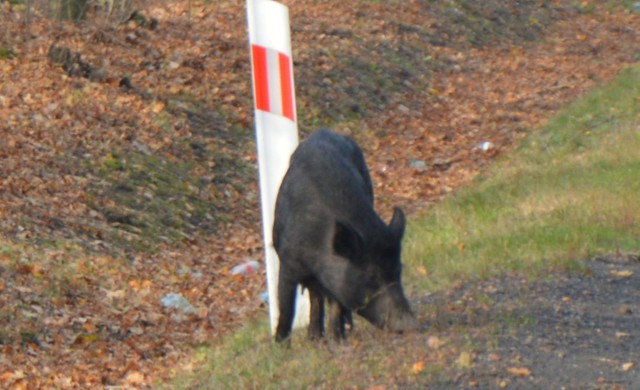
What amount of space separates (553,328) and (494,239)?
284cm

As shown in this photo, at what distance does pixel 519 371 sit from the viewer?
5598 mm

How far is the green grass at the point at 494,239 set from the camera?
5.99 meters

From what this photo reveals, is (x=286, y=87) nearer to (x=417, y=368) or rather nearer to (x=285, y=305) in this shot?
(x=285, y=305)

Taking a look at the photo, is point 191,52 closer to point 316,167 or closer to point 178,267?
point 178,267

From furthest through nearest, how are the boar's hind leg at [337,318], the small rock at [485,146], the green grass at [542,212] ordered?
1. the small rock at [485,146]
2. the green grass at [542,212]
3. the boar's hind leg at [337,318]

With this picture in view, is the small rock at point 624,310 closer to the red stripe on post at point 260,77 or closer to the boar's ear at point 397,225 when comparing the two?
the boar's ear at point 397,225

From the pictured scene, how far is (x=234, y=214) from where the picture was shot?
39.7ft

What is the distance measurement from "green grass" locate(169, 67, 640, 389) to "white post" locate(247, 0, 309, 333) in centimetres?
76

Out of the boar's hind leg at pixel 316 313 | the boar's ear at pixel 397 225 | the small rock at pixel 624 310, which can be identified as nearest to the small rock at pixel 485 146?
the small rock at pixel 624 310

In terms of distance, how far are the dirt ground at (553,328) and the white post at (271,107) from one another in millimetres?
1176

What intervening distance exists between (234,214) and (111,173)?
51.6 inches

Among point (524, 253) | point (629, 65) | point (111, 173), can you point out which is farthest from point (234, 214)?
point (629, 65)

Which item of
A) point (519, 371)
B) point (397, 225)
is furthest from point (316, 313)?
point (519, 371)

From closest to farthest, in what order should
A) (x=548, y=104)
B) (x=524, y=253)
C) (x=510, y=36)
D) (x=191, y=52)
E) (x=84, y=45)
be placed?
(x=524, y=253) → (x=84, y=45) → (x=191, y=52) → (x=548, y=104) → (x=510, y=36)
